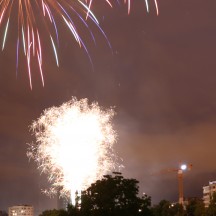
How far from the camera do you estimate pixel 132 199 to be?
42.8 m

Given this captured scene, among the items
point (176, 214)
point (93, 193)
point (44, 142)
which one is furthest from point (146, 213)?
point (176, 214)

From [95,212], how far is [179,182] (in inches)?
4120

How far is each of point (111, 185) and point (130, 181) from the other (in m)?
1.55

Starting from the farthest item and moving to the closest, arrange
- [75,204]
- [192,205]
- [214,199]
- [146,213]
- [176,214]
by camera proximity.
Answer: [176,214]
[192,205]
[214,199]
[75,204]
[146,213]

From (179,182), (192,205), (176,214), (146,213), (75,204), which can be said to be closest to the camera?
(146,213)

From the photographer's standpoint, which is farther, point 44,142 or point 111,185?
point 44,142

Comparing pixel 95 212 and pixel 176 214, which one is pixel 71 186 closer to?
pixel 95 212

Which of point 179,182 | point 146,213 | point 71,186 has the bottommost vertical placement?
point 146,213

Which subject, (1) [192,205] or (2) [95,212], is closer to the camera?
(2) [95,212]

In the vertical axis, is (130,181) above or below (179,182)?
below

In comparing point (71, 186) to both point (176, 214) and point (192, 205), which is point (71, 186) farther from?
point (176, 214)

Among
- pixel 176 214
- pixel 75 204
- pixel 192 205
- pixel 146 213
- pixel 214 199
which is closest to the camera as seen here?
pixel 146 213

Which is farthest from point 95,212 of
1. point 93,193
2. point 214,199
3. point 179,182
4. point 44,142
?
point 179,182

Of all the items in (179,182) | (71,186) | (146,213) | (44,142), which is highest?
(179,182)
